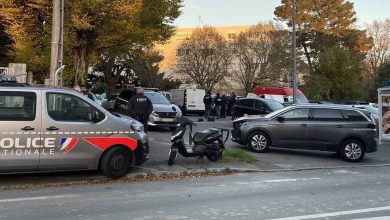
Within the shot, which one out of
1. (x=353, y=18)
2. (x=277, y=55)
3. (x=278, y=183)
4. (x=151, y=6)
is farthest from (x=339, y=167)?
(x=353, y=18)

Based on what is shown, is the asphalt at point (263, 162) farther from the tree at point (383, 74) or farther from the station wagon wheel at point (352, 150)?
the tree at point (383, 74)

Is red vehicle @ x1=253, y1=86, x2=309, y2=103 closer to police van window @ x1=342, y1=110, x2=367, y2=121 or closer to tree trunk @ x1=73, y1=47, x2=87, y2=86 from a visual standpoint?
tree trunk @ x1=73, y1=47, x2=87, y2=86

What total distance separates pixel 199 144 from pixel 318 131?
4.30 meters

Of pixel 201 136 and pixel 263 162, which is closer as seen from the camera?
pixel 201 136

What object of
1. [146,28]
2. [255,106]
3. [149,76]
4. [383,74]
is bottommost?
[255,106]

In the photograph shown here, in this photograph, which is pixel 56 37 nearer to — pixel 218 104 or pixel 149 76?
pixel 218 104

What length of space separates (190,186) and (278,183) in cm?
191

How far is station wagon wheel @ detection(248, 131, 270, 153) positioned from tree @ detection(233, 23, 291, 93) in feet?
108

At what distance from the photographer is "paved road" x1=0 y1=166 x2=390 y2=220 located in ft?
22.8

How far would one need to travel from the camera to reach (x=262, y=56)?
155ft

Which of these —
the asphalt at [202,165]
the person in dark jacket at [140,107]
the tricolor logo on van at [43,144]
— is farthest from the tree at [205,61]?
the tricolor logo on van at [43,144]

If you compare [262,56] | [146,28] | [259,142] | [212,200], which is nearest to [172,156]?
[212,200]

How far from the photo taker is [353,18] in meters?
56.8

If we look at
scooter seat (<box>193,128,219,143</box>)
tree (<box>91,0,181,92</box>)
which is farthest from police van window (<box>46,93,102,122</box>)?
tree (<box>91,0,181,92</box>)
